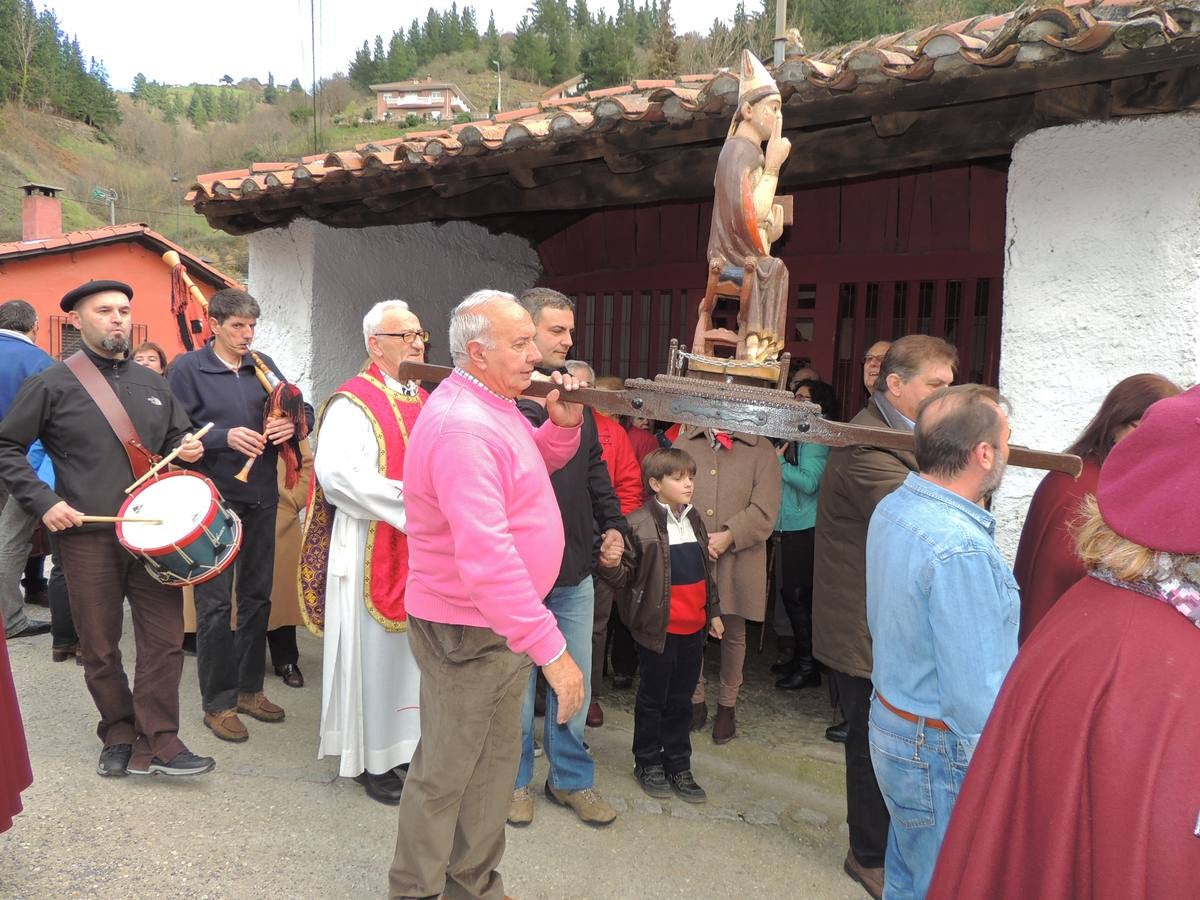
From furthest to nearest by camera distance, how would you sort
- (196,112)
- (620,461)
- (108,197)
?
(196,112) < (108,197) < (620,461)

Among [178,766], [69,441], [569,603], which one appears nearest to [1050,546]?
[569,603]

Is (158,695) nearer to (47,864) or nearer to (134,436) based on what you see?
(47,864)

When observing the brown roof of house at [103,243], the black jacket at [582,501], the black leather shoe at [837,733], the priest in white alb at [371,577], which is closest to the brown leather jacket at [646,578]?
the black jacket at [582,501]

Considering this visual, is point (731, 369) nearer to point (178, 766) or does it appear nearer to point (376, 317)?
point (376, 317)

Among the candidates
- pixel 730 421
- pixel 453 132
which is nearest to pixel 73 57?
pixel 453 132

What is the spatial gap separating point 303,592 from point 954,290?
4109 millimetres

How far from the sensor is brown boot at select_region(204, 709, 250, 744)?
12.9 ft

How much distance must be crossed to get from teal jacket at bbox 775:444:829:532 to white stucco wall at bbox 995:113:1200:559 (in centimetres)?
130

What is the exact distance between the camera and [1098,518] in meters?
1.45

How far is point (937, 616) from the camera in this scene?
2002 mm

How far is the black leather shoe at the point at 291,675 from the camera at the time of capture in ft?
15.6

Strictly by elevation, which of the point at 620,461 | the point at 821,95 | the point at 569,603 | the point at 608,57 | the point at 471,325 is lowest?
the point at 569,603

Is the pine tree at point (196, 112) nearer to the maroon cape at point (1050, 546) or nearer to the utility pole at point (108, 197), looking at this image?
the utility pole at point (108, 197)

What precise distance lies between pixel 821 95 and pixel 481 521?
7.43 feet
